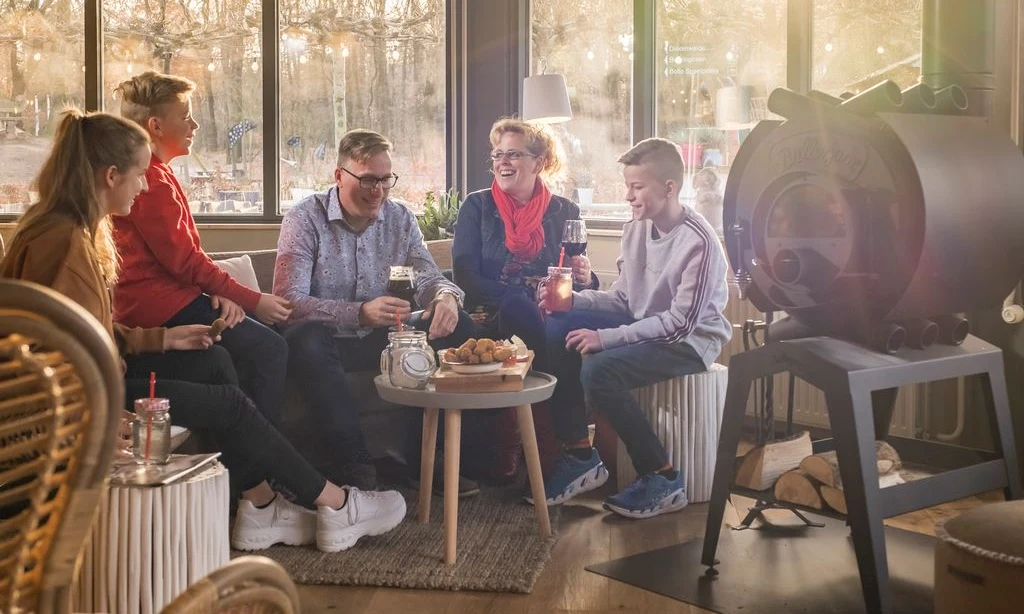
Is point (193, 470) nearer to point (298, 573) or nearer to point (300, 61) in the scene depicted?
point (298, 573)

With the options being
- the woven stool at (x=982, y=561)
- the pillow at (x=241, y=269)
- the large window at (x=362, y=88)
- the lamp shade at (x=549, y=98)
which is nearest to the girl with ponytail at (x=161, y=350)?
the pillow at (x=241, y=269)

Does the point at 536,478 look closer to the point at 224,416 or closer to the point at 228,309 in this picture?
the point at 224,416

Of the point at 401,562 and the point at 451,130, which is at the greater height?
the point at 451,130

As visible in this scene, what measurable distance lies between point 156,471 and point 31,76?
5.48 m

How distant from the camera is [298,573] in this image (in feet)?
9.48

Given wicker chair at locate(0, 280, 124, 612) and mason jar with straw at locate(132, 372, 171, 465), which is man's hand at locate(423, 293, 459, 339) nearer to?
mason jar with straw at locate(132, 372, 171, 465)

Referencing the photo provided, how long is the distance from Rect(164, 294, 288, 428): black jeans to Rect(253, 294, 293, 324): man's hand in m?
0.05

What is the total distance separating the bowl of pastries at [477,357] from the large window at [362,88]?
4.01 m

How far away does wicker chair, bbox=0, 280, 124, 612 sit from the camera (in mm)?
921

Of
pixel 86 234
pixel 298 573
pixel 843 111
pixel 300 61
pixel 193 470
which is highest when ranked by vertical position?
pixel 300 61

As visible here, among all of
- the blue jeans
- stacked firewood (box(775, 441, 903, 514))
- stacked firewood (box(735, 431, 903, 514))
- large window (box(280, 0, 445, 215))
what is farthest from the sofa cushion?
large window (box(280, 0, 445, 215))

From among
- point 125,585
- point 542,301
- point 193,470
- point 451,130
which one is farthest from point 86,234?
point 451,130

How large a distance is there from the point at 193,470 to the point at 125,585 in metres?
0.27

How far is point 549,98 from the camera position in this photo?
5777 mm
